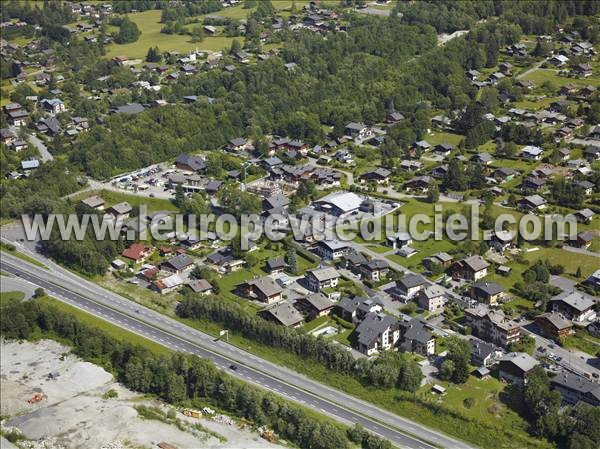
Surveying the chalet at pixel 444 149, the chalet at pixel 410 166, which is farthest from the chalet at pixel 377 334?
the chalet at pixel 444 149

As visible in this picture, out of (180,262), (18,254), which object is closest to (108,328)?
(180,262)

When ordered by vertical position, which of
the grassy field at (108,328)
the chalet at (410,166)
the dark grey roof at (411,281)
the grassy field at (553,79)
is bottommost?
the grassy field at (108,328)

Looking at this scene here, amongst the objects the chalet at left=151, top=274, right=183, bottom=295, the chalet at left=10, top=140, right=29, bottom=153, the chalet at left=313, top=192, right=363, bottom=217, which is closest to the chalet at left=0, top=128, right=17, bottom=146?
the chalet at left=10, top=140, right=29, bottom=153

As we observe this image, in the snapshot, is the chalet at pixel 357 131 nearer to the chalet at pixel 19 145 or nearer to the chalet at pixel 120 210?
the chalet at pixel 120 210

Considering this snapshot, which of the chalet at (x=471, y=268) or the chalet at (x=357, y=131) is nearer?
the chalet at (x=471, y=268)

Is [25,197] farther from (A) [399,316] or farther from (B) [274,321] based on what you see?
(A) [399,316]

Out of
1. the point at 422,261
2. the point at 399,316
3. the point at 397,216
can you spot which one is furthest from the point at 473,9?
the point at 399,316
